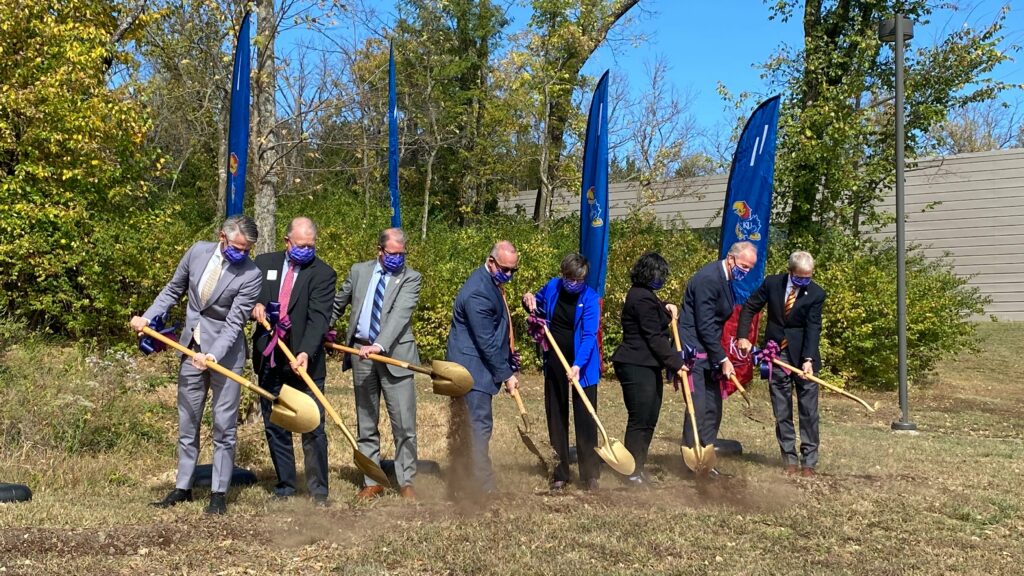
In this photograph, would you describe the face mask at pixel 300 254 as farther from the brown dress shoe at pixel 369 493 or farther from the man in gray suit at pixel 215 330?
the brown dress shoe at pixel 369 493

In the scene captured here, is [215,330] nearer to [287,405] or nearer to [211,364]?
[211,364]

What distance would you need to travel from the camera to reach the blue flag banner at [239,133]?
295 inches

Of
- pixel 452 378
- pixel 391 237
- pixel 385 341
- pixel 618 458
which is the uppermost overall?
pixel 391 237

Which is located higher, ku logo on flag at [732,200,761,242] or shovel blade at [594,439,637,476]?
ku logo on flag at [732,200,761,242]

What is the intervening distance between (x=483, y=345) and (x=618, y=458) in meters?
1.28

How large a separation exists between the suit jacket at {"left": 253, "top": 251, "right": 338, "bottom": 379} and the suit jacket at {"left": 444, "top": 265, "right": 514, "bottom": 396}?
0.91 metres

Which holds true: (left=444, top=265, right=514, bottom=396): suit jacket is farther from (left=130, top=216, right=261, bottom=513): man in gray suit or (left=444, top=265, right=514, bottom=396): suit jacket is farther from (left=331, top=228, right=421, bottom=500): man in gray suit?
(left=130, top=216, right=261, bottom=513): man in gray suit

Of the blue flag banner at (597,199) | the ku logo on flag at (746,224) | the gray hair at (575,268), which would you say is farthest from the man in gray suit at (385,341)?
the ku logo on flag at (746,224)

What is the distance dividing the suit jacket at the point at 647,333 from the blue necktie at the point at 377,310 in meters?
1.77

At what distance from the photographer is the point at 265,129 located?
11.0 metres

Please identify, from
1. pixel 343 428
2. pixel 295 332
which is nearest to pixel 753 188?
pixel 295 332

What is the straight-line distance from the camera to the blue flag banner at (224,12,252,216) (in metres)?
7.50

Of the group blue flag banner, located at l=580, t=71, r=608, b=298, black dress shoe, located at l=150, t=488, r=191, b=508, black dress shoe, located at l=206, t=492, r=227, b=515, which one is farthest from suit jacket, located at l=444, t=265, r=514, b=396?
blue flag banner, located at l=580, t=71, r=608, b=298

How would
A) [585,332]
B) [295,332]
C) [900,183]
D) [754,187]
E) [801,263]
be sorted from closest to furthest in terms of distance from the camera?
[295,332] < [585,332] < [801,263] < [900,183] < [754,187]
